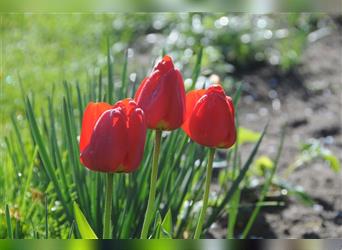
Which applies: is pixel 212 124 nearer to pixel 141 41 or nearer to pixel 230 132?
pixel 230 132

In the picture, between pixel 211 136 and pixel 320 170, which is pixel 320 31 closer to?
pixel 320 170

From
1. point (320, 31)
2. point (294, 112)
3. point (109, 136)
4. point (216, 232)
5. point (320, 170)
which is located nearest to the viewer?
point (109, 136)

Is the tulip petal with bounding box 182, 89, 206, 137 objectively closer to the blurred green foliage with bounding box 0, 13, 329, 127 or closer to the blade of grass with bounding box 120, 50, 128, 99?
the blade of grass with bounding box 120, 50, 128, 99

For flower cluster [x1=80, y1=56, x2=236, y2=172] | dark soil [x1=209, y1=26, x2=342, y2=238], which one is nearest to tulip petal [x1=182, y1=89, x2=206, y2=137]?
flower cluster [x1=80, y1=56, x2=236, y2=172]

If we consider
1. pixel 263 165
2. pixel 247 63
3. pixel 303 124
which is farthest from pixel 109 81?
pixel 247 63

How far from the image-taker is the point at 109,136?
51.6 inches

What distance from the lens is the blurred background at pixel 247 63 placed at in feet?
10.2

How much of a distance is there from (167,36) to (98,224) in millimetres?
2605

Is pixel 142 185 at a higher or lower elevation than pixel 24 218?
higher

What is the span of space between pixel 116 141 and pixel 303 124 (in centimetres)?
238

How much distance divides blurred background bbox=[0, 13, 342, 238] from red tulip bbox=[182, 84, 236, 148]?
131 centimetres

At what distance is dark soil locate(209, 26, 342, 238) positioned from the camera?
2.65 m

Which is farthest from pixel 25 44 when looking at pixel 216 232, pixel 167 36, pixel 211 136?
pixel 211 136

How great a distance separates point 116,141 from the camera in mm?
1310
